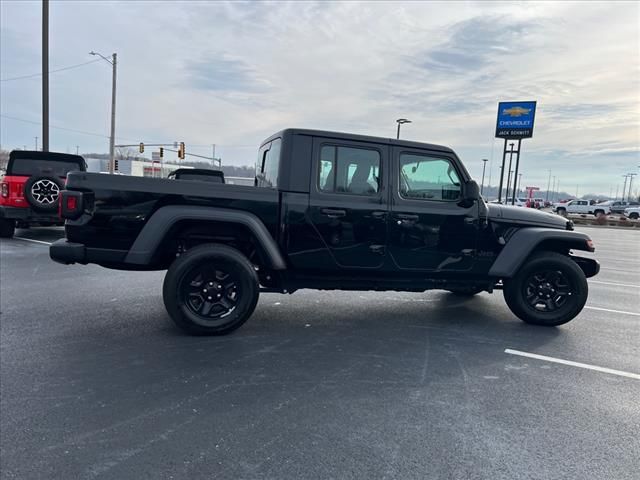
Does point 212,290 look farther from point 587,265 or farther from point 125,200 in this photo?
point 587,265

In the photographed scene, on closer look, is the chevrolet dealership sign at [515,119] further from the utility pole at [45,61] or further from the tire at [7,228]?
the tire at [7,228]

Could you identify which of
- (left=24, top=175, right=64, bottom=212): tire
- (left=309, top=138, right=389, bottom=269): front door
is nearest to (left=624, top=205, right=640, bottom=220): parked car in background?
(left=309, top=138, right=389, bottom=269): front door

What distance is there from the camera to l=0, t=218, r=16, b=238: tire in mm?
10692

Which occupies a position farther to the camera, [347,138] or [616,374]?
[347,138]

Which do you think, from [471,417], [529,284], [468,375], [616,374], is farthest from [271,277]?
[616,374]

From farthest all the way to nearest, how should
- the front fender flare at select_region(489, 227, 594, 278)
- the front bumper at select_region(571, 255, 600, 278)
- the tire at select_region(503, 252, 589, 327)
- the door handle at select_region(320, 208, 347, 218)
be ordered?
1. the front bumper at select_region(571, 255, 600, 278)
2. the tire at select_region(503, 252, 589, 327)
3. the front fender flare at select_region(489, 227, 594, 278)
4. the door handle at select_region(320, 208, 347, 218)

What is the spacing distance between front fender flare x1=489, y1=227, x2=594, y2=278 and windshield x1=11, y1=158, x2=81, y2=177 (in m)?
10.1

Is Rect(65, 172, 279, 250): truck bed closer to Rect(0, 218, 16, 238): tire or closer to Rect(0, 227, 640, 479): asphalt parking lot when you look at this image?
Rect(0, 227, 640, 479): asphalt parking lot

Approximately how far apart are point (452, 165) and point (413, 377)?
2.55m

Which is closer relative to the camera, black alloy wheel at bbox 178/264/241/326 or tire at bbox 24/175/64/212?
black alloy wheel at bbox 178/264/241/326

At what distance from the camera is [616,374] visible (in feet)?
13.0

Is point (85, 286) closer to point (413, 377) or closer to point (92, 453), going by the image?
point (92, 453)

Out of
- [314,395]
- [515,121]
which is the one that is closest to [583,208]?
[515,121]

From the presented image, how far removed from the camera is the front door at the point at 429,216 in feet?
16.0
